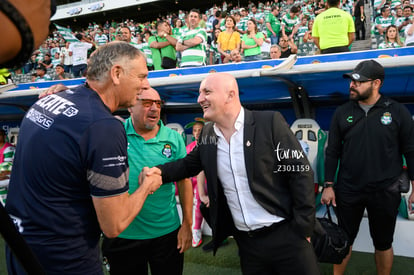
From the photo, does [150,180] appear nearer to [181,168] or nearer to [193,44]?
[181,168]

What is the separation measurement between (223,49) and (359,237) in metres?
4.71

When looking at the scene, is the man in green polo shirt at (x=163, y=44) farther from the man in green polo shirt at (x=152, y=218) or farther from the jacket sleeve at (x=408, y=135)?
the jacket sleeve at (x=408, y=135)

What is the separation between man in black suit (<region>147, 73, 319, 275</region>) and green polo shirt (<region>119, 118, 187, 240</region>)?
0.91ft

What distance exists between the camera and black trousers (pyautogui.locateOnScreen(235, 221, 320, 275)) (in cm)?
193

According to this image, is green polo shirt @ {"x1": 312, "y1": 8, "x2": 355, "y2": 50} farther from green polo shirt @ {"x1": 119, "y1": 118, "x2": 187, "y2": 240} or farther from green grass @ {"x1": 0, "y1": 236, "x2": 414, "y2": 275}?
green polo shirt @ {"x1": 119, "y1": 118, "x2": 187, "y2": 240}

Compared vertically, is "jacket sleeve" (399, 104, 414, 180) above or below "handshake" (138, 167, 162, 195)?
below

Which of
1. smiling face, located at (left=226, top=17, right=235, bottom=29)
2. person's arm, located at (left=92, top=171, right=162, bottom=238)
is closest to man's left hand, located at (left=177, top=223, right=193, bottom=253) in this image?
person's arm, located at (left=92, top=171, right=162, bottom=238)

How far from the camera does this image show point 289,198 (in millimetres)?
1987

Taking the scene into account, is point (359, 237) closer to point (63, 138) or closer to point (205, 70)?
point (205, 70)

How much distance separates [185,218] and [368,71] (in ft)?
7.17

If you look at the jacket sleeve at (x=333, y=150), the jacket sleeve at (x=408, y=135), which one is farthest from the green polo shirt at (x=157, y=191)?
the jacket sleeve at (x=408, y=135)

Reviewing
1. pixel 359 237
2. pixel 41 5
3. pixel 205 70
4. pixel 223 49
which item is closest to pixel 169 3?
pixel 223 49

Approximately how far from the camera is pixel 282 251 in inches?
76.2

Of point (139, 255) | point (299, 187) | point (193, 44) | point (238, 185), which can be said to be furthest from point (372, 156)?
point (193, 44)
